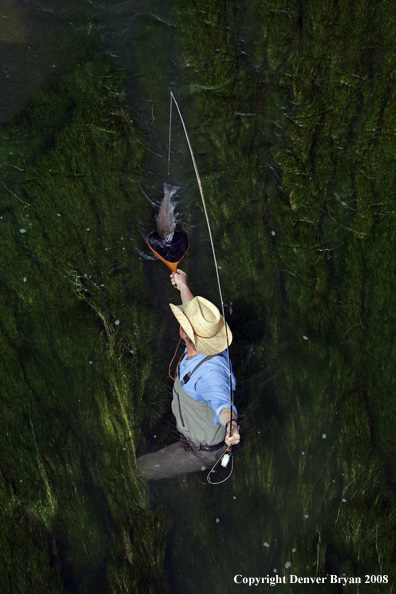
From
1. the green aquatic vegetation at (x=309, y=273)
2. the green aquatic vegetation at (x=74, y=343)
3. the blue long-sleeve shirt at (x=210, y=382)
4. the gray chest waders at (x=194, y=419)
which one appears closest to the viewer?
the blue long-sleeve shirt at (x=210, y=382)

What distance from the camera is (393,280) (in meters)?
3.31

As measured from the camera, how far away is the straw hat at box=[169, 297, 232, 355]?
2.62 metres

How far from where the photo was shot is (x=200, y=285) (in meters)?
3.24

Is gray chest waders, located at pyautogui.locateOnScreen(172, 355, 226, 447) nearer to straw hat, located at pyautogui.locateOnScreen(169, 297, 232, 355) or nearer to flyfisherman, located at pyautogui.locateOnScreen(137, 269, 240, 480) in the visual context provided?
flyfisherman, located at pyautogui.locateOnScreen(137, 269, 240, 480)

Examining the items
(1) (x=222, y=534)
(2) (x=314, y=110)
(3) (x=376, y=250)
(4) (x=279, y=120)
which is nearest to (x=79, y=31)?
(4) (x=279, y=120)

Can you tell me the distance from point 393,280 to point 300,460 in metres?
1.35

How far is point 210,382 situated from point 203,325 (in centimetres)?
31

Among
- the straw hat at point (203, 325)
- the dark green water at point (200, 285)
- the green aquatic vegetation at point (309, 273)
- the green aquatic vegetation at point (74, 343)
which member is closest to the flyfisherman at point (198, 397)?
the straw hat at point (203, 325)

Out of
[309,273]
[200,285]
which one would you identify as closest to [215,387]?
[200,285]

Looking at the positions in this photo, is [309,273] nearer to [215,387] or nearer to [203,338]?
[203,338]

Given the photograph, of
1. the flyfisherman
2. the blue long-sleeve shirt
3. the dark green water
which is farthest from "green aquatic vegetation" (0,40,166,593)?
the blue long-sleeve shirt

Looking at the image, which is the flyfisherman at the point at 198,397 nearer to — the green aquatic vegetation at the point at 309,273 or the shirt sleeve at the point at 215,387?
the shirt sleeve at the point at 215,387

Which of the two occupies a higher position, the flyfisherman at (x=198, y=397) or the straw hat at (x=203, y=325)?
the straw hat at (x=203, y=325)

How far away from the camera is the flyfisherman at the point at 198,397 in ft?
8.58
